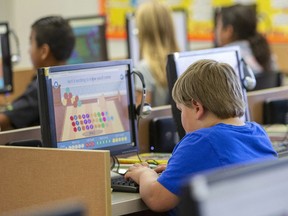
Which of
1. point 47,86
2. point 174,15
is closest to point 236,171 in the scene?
point 47,86

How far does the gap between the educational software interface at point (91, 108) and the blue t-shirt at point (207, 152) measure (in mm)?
492

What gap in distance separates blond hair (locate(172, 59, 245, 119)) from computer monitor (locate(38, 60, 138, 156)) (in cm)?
47

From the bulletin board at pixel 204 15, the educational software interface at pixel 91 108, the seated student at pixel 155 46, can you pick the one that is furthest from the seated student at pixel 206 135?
the bulletin board at pixel 204 15

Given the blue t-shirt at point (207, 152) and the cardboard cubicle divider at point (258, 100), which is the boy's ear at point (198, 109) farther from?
the cardboard cubicle divider at point (258, 100)

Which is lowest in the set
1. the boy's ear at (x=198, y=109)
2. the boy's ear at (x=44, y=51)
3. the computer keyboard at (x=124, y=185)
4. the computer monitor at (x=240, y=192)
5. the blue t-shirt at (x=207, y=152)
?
the computer keyboard at (x=124, y=185)

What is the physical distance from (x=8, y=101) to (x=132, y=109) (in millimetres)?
2162

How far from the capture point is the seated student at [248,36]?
4945 millimetres

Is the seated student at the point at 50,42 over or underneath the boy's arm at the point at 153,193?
over

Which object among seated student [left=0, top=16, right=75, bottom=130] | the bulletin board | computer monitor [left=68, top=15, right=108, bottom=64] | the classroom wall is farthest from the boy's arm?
the classroom wall

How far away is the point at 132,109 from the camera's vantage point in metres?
2.88

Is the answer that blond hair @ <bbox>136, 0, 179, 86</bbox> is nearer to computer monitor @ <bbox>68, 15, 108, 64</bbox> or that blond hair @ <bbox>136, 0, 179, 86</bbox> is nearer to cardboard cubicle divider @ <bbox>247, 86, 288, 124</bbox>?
computer monitor @ <bbox>68, 15, 108, 64</bbox>

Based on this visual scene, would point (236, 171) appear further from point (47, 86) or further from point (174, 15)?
point (174, 15)

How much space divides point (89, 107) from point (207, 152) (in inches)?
25.4

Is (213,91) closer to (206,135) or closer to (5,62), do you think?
(206,135)
